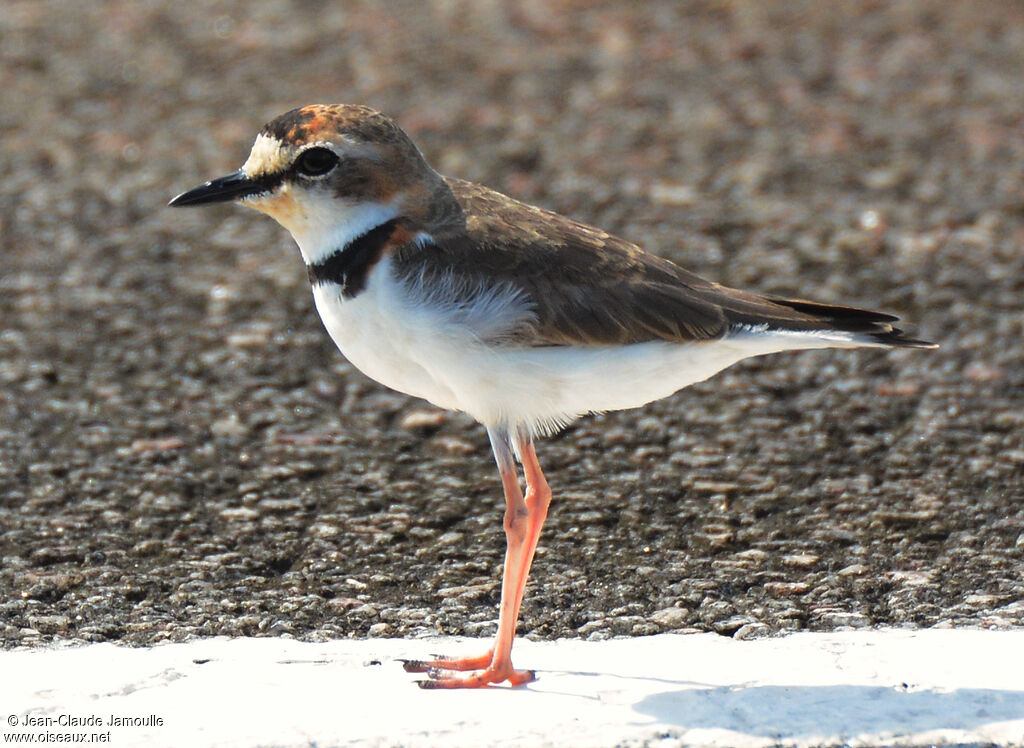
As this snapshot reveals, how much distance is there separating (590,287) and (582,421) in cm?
181

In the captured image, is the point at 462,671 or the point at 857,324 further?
the point at 857,324

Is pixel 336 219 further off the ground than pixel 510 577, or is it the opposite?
pixel 336 219

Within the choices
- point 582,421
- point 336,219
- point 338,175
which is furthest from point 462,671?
point 582,421

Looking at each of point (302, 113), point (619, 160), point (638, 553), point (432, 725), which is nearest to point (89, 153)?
point (619, 160)

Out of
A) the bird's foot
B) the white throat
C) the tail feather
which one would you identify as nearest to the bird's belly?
the white throat

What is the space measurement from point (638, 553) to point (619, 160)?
4191 millimetres

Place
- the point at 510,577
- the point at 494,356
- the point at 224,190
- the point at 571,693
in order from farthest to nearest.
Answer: the point at 224,190, the point at 510,577, the point at 494,356, the point at 571,693

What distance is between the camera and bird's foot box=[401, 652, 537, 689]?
3932 millimetres

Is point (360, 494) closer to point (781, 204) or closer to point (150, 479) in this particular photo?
point (150, 479)

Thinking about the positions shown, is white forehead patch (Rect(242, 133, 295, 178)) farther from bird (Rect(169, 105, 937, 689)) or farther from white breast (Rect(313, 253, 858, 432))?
white breast (Rect(313, 253, 858, 432))

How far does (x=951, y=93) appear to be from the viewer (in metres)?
9.17

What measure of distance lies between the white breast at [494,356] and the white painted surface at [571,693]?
2.54 ft

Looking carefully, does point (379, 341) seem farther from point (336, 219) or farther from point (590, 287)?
point (590, 287)

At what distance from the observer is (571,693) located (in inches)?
152
